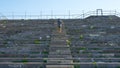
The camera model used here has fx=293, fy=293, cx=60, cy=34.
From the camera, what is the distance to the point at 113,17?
2514 centimetres

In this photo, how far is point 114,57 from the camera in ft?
49.0

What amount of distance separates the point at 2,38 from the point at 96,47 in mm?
6348

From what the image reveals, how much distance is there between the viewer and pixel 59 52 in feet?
49.2

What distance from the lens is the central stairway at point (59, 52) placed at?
42.1ft

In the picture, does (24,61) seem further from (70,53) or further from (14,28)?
(14,28)

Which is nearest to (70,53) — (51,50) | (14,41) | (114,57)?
(51,50)

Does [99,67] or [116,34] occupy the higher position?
[116,34]

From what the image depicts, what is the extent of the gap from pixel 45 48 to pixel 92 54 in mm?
2694

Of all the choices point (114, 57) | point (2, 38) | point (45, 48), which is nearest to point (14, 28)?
point (2, 38)

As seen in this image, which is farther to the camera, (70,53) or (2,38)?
(2,38)

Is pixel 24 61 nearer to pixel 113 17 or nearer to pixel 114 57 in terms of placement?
pixel 114 57

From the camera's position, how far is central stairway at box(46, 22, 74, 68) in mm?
12828

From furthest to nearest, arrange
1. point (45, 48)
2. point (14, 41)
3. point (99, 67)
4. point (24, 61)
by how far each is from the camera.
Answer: point (14, 41) < point (45, 48) < point (24, 61) < point (99, 67)

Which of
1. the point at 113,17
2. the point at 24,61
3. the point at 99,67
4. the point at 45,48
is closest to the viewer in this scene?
the point at 99,67
